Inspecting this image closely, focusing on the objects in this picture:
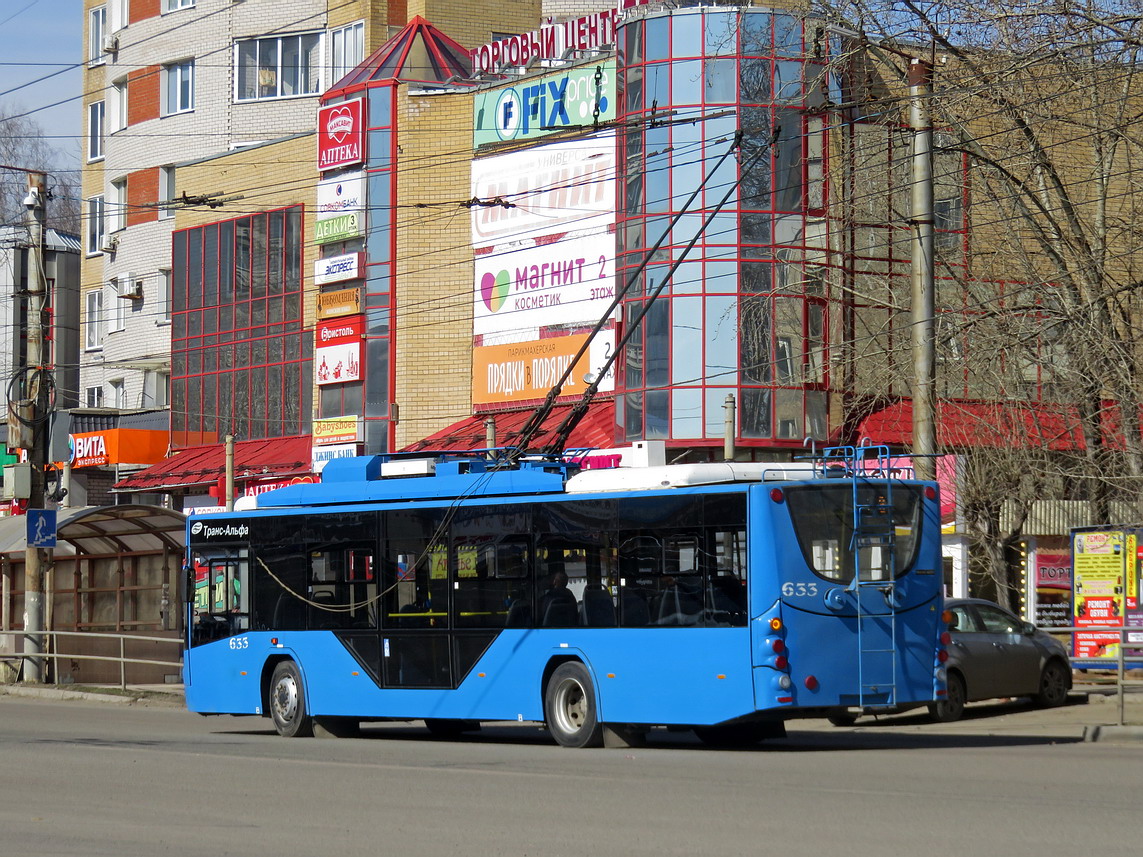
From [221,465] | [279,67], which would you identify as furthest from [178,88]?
[221,465]

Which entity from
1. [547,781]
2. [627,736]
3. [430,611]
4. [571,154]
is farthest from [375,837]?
[571,154]

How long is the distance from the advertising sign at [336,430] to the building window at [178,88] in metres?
16.3

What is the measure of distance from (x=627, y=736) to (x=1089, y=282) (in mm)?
11616

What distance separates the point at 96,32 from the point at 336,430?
2504 cm

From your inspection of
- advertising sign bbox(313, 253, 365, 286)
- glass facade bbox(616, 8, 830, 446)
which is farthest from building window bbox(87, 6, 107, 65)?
glass facade bbox(616, 8, 830, 446)

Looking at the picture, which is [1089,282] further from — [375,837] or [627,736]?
[375,837]

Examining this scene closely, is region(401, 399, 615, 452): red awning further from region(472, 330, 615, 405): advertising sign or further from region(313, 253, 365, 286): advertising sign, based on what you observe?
region(313, 253, 365, 286): advertising sign

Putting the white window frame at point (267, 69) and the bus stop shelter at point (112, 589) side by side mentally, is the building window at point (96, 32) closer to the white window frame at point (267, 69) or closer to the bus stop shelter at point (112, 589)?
the white window frame at point (267, 69)

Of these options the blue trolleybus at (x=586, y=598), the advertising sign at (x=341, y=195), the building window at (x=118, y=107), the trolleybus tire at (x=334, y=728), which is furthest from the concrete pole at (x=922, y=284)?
the building window at (x=118, y=107)

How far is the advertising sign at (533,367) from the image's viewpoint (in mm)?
37906

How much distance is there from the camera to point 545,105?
39.9 metres

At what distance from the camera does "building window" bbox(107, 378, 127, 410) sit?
2256 inches

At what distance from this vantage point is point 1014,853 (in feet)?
30.4

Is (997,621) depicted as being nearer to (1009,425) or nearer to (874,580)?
(874,580)
